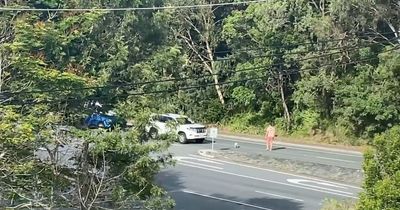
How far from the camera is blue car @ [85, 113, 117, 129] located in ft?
46.3

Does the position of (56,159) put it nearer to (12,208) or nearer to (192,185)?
(12,208)

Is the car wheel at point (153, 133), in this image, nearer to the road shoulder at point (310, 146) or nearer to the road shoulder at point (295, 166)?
the road shoulder at point (295, 166)

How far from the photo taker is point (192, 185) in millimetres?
23359

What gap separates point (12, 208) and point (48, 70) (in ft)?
13.9

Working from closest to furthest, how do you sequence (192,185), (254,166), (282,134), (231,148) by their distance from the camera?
(192,185) < (254,166) < (231,148) < (282,134)

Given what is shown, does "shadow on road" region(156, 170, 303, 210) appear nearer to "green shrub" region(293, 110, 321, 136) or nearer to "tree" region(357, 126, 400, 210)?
"tree" region(357, 126, 400, 210)

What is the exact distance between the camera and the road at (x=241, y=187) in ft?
66.6

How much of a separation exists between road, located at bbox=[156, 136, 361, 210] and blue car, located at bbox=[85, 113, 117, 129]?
17.6 ft

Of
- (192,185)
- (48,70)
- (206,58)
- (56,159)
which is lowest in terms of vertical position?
(192,185)

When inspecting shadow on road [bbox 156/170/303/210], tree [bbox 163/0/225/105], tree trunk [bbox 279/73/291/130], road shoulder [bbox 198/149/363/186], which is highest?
tree [bbox 163/0/225/105]

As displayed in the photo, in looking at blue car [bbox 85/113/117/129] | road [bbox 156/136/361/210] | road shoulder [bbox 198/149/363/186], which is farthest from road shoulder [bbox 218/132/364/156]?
blue car [bbox 85/113/117/129]

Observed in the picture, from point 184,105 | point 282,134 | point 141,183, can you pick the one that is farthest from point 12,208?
point 184,105

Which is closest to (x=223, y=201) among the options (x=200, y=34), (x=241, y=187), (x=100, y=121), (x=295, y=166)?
(x=241, y=187)

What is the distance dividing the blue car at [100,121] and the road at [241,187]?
536 cm
